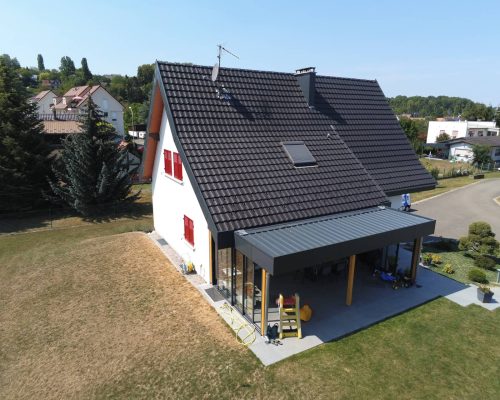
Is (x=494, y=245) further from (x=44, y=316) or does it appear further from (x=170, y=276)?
(x=44, y=316)

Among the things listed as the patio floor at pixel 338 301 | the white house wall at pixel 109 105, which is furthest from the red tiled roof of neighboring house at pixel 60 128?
the patio floor at pixel 338 301

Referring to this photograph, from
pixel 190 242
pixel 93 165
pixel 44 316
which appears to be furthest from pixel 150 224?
pixel 44 316

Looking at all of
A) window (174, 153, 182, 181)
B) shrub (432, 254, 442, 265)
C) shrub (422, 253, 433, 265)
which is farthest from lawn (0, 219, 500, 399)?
window (174, 153, 182, 181)

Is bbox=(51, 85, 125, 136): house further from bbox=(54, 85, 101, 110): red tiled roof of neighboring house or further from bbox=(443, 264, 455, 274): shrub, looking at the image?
bbox=(443, 264, 455, 274): shrub

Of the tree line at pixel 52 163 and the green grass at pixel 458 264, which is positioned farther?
the tree line at pixel 52 163

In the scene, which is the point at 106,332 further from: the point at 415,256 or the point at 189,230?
the point at 415,256

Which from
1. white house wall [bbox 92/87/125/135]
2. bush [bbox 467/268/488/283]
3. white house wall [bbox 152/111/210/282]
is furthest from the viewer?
white house wall [bbox 92/87/125/135]

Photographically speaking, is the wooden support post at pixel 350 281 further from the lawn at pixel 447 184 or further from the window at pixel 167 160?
the lawn at pixel 447 184
